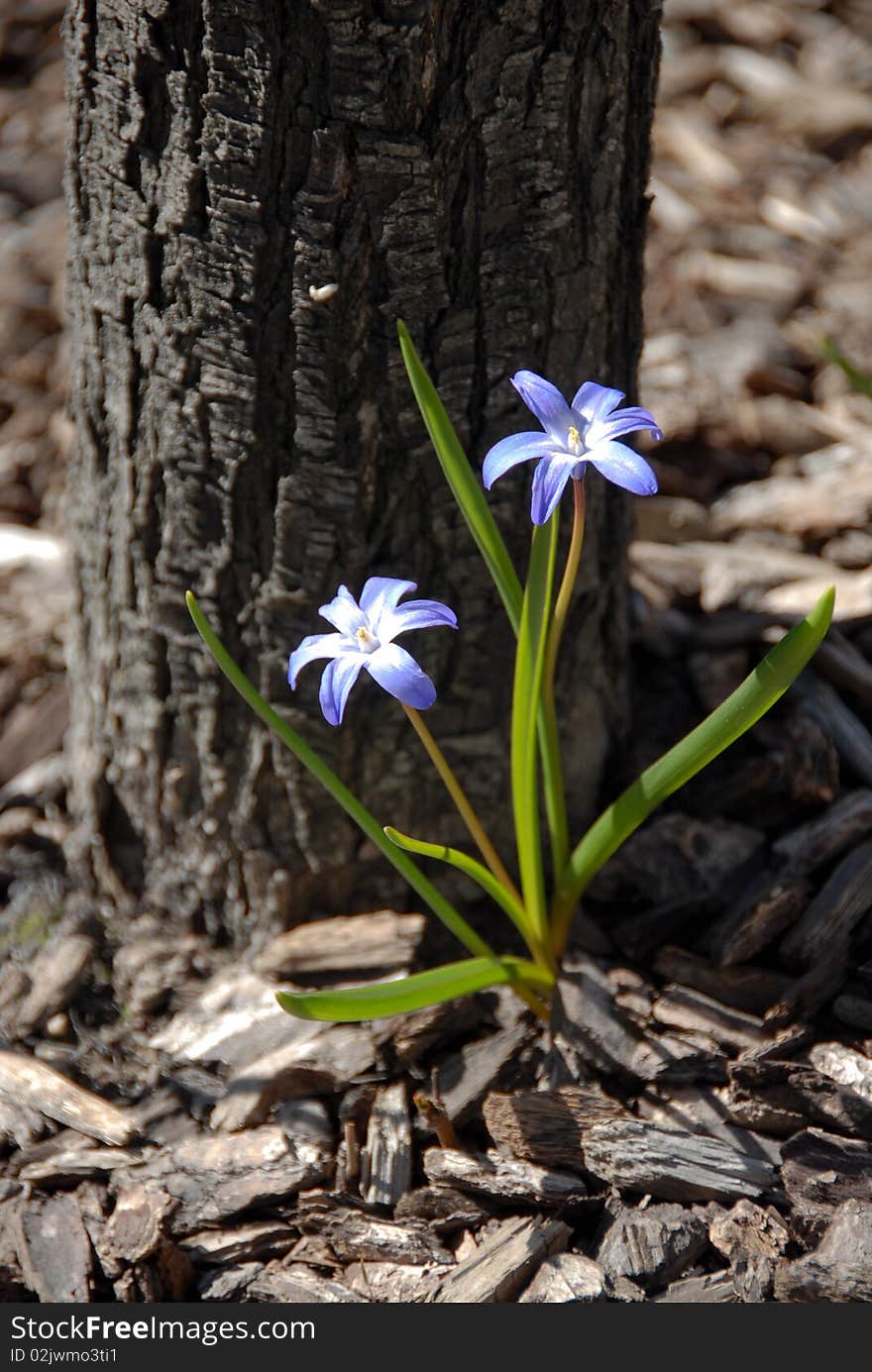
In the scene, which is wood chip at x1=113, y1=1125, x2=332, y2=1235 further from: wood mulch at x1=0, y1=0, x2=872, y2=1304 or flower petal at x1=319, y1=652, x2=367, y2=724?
flower petal at x1=319, y1=652, x2=367, y2=724

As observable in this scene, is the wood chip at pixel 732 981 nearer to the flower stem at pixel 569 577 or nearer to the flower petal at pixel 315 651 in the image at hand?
the flower stem at pixel 569 577

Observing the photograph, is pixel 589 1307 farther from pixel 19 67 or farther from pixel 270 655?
pixel 19 67

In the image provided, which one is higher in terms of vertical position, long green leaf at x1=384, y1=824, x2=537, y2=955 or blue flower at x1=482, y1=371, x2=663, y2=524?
blue flower at x1=482, y1=371, x2=663, y2=524

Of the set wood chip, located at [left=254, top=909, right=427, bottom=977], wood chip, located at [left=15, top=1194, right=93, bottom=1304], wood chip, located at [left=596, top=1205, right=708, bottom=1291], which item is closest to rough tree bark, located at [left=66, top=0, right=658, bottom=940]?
wood chip, located at [left=254, top=909, right=427, bottom=977]

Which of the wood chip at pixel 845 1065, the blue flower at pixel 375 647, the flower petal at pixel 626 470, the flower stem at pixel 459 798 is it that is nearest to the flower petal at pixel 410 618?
the blue flower at pixel 375 647

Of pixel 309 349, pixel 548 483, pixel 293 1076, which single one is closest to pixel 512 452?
pixel 548 483

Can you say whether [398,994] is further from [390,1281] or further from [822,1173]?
[822,1173]
